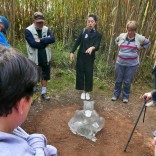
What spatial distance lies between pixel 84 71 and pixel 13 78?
357 cm

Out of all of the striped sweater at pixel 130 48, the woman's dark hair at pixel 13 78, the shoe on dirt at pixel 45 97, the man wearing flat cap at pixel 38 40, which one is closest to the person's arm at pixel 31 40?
the man wearing flat cap at pixel 38 40

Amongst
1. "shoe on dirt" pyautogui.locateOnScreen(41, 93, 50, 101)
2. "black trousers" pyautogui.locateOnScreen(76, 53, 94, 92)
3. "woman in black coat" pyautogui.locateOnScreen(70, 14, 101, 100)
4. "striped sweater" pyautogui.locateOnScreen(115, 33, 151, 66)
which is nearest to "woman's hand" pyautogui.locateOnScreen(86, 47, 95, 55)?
"woman in black coat" pyautogui.locateOnScreen(70, 14, 101, 100)

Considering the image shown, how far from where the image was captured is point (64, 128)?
3.44 m

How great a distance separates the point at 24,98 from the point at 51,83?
3.92m

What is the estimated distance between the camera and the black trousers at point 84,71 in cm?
409

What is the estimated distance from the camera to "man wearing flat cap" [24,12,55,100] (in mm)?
3664

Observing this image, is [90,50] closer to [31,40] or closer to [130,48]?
[130,48]

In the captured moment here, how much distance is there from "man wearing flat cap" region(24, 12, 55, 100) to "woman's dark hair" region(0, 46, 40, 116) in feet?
9.78

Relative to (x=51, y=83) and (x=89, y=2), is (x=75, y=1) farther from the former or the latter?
(x=51, y=83)

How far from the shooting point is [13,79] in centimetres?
66

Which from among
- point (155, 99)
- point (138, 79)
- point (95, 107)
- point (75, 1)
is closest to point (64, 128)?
point (95, 107)

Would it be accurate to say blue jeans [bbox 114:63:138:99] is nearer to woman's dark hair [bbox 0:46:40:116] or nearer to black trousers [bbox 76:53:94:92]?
black trousers [bbox 76:53:94:92]

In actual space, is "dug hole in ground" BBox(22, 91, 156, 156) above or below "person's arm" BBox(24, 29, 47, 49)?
below

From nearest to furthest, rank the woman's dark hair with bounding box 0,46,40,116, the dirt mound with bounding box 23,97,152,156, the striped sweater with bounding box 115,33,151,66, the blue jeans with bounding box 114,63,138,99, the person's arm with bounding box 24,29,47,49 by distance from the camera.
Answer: the woman's dark hair with bounding box 0,46,40,116
the dirt mound with bounding box 23,97,152,156
the person's arm with bounding box 24,29,47,49
the striped sweater with bounding box 115,33,151,66
the blue jeans with bounding box 114,63,138,99
